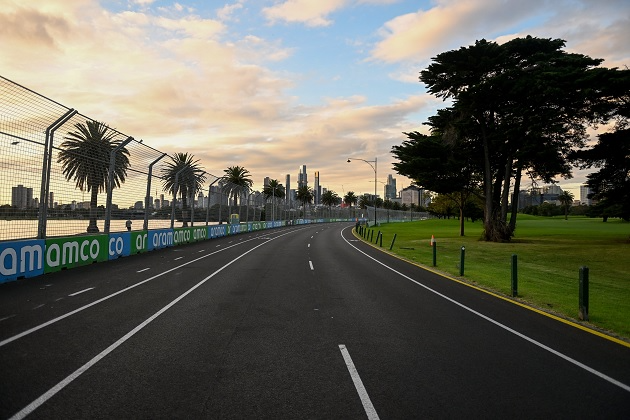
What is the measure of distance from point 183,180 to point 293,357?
23.2 m

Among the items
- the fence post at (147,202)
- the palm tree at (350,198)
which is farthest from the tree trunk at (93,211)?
the palm tree at (350,198)

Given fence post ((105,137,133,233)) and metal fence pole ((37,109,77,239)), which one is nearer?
metal fence pole ((37,109,77,239))

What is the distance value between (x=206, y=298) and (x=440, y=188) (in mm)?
29047

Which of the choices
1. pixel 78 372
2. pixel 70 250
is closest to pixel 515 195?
pixel 70 250

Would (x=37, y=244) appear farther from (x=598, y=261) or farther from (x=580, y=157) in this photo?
(x=580, y=157)

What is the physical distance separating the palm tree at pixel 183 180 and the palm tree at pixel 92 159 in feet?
17.0

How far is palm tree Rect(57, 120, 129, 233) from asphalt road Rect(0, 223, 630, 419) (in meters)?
5.40

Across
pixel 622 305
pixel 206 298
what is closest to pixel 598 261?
pixel 622 305

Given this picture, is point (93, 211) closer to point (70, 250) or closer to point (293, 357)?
point (70, 250)

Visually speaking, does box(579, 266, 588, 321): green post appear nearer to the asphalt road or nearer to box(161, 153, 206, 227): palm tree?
the asphalt road

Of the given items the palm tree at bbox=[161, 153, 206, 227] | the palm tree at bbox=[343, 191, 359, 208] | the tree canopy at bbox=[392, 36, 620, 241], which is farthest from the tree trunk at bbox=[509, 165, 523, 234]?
the palm tree at bbox=[343, 191, 359, 208]

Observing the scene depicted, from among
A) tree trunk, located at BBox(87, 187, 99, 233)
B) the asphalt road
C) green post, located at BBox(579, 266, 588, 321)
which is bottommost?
the asphalt road

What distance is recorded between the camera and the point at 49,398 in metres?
4.04

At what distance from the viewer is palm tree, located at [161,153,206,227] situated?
77.8 feet
